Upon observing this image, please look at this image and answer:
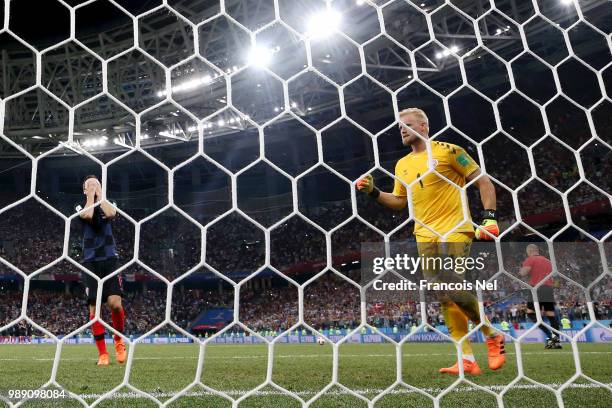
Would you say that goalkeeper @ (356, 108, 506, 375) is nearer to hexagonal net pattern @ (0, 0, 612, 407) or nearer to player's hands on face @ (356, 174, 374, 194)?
player's hands on face @ (356, 174, 374, 194)

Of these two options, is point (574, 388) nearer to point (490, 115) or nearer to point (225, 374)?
point (225, 374)

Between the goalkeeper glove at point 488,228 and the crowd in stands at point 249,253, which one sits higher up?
the goalkeeper glove at point 488,228

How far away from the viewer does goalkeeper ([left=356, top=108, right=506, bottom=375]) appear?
83.0 inches

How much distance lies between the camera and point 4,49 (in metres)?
11.7

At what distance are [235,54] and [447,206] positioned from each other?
9.49m

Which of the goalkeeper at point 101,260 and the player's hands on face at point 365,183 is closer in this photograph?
the player's hands on face at point 365,183

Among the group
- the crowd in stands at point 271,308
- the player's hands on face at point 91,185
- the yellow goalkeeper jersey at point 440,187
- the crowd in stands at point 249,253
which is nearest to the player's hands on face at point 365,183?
the yellow goalkeeper jersey at point 440,187

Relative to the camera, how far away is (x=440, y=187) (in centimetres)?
228

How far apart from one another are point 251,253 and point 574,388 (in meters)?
14.6

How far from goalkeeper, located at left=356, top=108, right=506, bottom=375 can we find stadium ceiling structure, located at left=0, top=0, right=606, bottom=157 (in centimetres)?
701

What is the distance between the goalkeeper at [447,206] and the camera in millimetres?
2109

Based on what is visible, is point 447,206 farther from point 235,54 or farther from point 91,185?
point 235,54

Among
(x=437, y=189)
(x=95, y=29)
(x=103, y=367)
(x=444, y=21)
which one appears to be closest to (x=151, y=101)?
(x=95, y=29)

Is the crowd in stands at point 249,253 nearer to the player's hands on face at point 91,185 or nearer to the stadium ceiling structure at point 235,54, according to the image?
the stadium ceiling structure at point 235,54
